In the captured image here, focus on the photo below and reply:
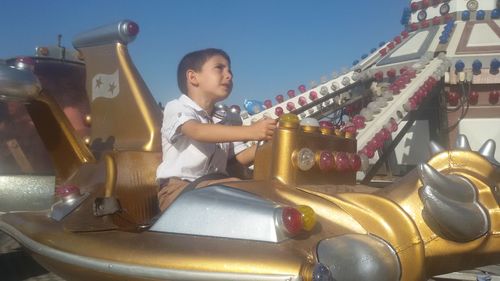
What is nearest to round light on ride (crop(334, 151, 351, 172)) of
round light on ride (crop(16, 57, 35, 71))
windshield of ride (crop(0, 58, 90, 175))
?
round light on ride (crop(16, 57, 35, 71))

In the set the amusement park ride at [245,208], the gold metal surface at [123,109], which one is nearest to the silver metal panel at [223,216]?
the amusement park ride at [245,208]

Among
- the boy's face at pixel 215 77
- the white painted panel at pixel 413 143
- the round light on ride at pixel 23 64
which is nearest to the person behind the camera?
the boy's face at pixel 215 77

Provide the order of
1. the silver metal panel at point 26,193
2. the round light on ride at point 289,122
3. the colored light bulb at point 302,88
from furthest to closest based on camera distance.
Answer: the colored light bulb at point 302,88, the silver metal panel at point 26,193, the round light on ride at point 289,122

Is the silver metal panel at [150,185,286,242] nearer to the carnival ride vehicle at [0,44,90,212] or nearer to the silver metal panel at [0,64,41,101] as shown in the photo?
the silver metal panel at [0,64,41,101]

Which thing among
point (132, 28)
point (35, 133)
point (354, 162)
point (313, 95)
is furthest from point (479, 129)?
point (354, 162)

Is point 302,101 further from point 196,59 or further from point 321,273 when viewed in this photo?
point 321,273

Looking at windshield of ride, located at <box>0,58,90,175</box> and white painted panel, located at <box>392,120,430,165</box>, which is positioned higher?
windshield of ride, located at <box>0,58,90,175</box>

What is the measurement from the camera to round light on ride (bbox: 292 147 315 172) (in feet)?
6.13

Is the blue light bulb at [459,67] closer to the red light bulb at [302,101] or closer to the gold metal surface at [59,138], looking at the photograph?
the red light bulb at [302,101]

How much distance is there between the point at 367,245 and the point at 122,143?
6.01ft

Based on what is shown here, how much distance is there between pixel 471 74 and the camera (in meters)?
11.4

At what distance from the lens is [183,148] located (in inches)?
95.2

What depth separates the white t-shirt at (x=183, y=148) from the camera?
7.74ft

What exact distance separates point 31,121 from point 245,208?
2937 mm
